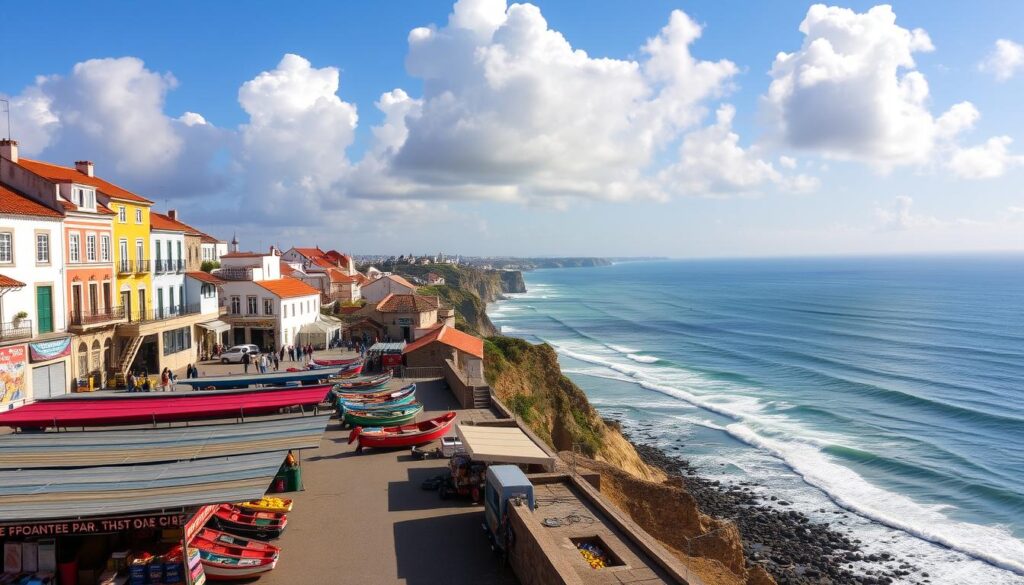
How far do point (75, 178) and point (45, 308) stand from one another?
736 cm

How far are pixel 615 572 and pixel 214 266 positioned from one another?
141 ft

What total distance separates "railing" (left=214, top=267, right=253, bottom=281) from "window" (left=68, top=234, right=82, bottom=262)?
552 inches

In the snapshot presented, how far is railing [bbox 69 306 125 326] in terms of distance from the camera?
1080 inches

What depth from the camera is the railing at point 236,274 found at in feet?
138

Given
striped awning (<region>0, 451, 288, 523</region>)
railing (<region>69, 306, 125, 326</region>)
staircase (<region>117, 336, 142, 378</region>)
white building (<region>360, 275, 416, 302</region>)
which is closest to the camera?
striped awning (<region>0, 451, 288, 523</region>)

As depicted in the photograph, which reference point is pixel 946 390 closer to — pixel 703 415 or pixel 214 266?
pixel 703 415

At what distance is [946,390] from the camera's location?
48531mm

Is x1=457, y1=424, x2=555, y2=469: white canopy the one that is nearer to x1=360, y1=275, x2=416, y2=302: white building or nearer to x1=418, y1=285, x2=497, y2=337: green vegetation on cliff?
x1=360, y1=275, x2=416, y2=302: white building

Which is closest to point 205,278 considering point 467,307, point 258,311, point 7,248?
point 258,311

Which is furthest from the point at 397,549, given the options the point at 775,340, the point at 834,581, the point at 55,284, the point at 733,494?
the point at 775,340

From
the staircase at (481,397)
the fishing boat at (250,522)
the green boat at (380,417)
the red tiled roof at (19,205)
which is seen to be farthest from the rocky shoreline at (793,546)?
the red tiled roof at (19,205)

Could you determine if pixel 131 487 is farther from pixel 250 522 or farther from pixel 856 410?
pixel 856 410

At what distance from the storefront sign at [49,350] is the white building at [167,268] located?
7.60 m

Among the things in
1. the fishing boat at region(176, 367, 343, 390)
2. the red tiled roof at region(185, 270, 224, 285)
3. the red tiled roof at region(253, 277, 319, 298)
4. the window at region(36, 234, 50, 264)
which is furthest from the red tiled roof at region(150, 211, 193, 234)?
the fishing boat at region(176, 367, 343, 390)
